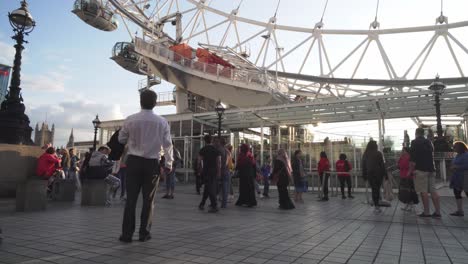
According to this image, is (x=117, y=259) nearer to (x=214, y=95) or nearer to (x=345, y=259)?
(x=345, y=259)

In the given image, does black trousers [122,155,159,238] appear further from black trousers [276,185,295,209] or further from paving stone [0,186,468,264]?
black trousers [276,185,295,209]

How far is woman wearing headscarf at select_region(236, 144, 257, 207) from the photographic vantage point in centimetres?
1023

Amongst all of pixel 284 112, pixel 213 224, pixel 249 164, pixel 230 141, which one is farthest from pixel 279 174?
pixel 230 141

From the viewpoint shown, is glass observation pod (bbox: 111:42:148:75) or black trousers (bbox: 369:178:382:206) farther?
glass observation pod (bbox: 111:42:148:75)

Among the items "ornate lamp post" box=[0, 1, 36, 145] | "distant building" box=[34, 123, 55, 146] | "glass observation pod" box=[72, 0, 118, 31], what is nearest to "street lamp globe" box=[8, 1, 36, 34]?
"ornate lamp post" box=[0, 1, 36, 145]

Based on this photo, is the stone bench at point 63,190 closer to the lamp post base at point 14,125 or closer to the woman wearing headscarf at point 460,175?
the lamp post base at point 14,125

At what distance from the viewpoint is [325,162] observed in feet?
45.1

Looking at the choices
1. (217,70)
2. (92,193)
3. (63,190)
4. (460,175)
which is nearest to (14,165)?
(63,190)

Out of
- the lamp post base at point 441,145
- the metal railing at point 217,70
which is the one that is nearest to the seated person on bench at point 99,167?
the lamp post base at point 441,145

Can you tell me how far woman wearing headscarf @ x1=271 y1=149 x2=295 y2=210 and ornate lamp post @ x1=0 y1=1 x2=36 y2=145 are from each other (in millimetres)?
8125

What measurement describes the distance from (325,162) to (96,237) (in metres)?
10.3

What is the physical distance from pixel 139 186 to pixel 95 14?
4044 cm

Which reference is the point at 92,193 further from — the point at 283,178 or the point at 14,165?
the point at 283,178

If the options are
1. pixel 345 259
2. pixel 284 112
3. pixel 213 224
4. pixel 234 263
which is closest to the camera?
pixel 234 263
